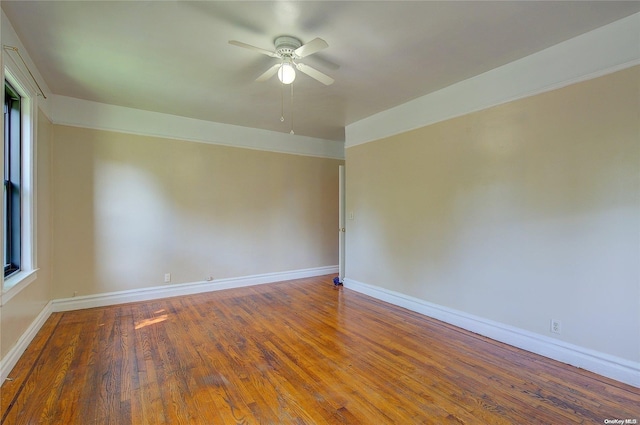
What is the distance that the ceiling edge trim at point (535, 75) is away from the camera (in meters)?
2.26

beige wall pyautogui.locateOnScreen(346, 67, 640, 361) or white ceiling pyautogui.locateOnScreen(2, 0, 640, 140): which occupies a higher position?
white ceiling pyautogui.locateOnScreen(2, 0, 640, 140)

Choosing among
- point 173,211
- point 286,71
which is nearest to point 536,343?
point 286,71

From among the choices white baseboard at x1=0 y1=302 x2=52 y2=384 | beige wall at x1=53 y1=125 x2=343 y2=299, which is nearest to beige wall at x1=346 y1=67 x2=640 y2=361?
beige wall at x1=53 y1=125 x2=343 y2=299

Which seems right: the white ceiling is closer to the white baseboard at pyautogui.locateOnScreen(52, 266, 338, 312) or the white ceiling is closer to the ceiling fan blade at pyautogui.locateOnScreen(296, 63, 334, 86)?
the ceiling fan blade at pyautogui.locateOnScreen(296, 63, 334, 86)

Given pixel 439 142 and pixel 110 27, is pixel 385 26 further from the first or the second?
pixel 110 27

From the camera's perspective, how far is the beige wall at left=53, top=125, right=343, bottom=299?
3.88m

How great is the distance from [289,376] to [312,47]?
2574 millimetres

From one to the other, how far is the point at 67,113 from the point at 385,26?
4.09 meters

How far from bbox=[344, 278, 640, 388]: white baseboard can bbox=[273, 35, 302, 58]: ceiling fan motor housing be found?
10.5ft

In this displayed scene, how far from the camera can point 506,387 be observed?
2195mm

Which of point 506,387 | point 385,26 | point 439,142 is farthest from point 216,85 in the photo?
point 506,387

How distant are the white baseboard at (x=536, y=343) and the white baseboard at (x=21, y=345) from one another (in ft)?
13.0

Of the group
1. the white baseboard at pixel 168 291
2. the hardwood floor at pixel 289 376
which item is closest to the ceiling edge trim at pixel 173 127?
the white baseboard at pixel 168 291

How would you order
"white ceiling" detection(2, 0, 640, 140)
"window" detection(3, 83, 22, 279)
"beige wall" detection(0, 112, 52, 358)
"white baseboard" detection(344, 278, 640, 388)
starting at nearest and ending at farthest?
1. "white ceiling" detection(2, 0, 640, 140)
2. "white baseboard" detection(344, 278, 640, 388)
3. "beige wall" detection(0, 112, 52, 358)
4. "window" detection(3, 83, 22, 279)
